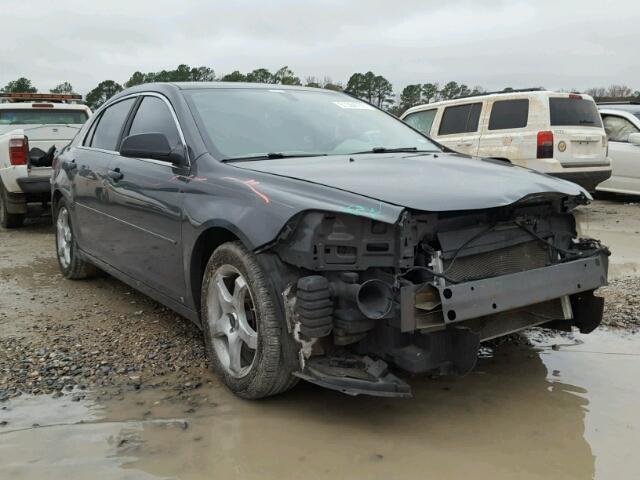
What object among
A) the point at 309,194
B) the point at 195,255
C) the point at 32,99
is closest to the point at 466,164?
the point at 309,194

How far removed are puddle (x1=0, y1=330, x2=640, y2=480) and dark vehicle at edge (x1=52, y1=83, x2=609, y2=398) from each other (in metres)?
0.25

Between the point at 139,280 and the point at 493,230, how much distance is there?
2414mm

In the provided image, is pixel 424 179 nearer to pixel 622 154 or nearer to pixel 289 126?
pixel 289 126

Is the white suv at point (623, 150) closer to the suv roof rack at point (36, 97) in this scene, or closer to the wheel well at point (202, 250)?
the wheel well at point (202, 250)

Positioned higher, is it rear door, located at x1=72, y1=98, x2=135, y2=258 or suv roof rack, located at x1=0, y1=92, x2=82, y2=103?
suv roof rack, located at x1=0, y1=92, x2=82, y2=103

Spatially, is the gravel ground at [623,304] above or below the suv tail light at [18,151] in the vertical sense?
below

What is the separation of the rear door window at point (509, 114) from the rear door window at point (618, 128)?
280 cm

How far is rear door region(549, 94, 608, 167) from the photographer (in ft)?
28.5

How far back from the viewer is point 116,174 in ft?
14.6

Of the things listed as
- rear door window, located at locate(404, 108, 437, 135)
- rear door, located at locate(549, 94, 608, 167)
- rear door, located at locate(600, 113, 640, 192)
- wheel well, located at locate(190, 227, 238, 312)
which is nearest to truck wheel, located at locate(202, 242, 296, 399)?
wheel well, located at locate(190, 227, 238, 312)

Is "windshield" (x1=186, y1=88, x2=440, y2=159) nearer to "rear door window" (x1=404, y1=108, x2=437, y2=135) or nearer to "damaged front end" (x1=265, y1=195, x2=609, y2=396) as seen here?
"damaged front end" (x1=265, y1=195, x2=609, y2=396)

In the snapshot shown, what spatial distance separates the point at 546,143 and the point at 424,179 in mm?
6145

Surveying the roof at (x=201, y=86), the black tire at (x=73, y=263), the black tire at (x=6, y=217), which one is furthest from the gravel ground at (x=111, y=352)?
the black tire at (x=6, y=217)

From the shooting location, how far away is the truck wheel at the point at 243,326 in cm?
295
